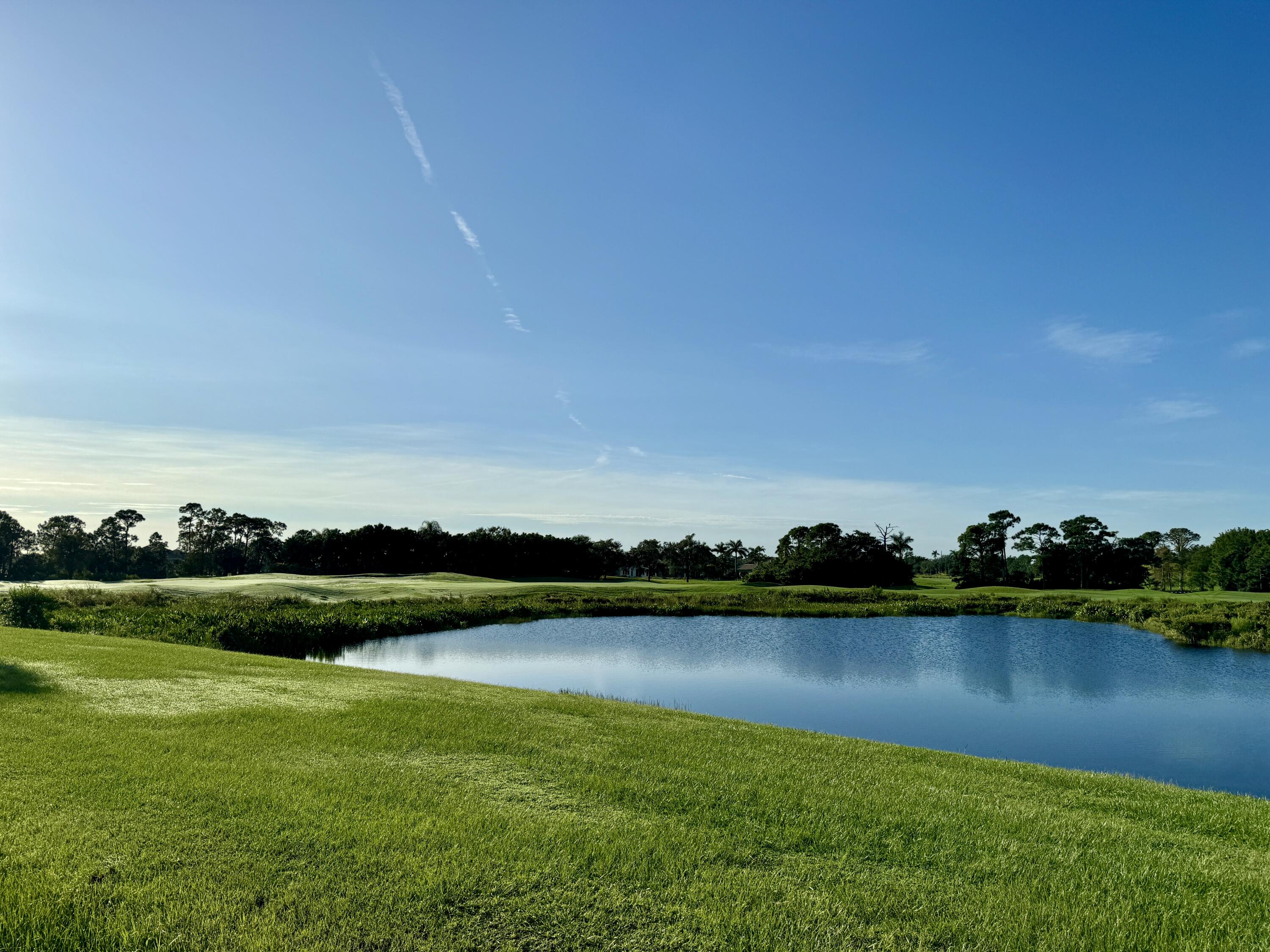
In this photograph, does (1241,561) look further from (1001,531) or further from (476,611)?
(476,611)

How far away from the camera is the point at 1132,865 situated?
18.4 ft

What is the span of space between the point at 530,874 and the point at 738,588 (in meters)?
73.4

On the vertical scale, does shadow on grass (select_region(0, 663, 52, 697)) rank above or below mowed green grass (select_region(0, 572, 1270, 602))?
above

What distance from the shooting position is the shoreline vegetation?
27156 millimetres

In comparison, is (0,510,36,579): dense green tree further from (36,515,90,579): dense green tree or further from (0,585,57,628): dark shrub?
(0,585,57,628): dark shrub

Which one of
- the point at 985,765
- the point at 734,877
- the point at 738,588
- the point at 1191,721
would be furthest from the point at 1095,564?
the point at 734,877

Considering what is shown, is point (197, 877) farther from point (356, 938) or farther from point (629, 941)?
point (629, 941)

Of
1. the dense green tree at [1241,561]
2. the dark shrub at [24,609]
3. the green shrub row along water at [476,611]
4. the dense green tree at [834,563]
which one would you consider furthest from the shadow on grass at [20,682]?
the dense green tree at [1241,561]

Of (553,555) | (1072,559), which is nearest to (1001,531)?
(1072,559)

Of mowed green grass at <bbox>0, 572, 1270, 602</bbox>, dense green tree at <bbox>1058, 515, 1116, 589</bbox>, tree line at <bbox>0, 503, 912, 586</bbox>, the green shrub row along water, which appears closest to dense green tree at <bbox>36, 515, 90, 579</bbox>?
tree line at <bbox>0, 503, 912, 586</bbox>

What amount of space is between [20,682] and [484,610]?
35.0 meters

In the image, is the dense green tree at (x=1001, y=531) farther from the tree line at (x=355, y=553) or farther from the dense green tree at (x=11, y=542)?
the dense green tree at (x=11, y=542)

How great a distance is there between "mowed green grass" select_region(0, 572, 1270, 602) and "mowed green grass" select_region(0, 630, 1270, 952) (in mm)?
32269

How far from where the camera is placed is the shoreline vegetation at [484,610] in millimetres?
27156
